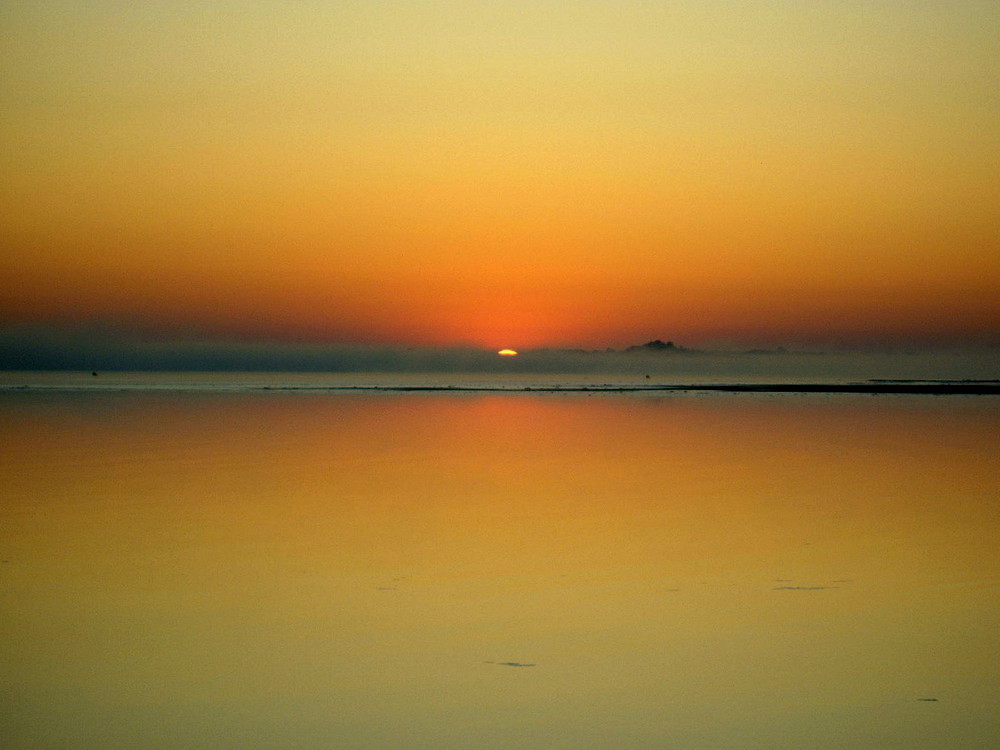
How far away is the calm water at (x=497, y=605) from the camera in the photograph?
5.57 metres

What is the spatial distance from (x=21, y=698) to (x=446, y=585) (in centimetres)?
353

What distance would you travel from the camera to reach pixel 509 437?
79.5 feet

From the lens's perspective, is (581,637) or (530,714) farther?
(581,637)

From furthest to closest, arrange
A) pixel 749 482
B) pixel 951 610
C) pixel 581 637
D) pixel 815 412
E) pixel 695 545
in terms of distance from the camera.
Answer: pixel 815 412 < pixel 749 482 < pixel 695 545 < pixel 951 610 < pixel 581 637

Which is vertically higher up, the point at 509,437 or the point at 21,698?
the point at 509,437

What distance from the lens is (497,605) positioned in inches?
309

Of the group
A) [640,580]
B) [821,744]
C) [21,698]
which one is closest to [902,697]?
[821,744]

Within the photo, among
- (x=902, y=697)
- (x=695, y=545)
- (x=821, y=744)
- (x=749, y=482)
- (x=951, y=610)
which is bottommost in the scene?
(x=821, y=744)

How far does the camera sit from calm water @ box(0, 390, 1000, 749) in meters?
5.57

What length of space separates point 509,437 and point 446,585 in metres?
15.7

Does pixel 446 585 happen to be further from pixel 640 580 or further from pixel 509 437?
pixel 509 437

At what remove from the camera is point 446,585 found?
336 inches

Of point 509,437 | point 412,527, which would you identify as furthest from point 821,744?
point 509,437

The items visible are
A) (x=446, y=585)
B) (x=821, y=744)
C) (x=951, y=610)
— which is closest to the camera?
(x=821, y=744)
